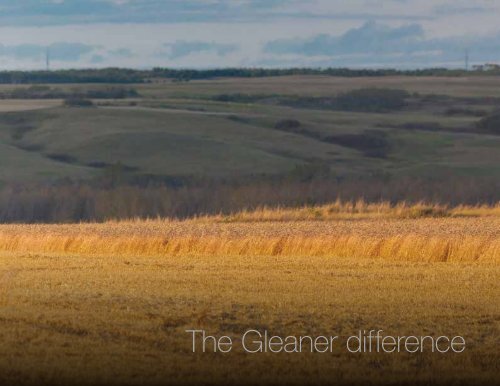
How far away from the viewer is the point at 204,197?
1714 inches

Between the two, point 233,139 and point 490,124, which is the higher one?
point 233,139

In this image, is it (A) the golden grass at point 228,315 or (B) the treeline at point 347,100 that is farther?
(B) the treeline at point 347,100

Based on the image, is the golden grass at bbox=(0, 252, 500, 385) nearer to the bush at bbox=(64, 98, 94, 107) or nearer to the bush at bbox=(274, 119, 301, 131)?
the bush at bbox=(274, 119, 301, 131)

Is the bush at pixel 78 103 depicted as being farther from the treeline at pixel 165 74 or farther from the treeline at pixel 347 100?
the treeline at pixel 165 74

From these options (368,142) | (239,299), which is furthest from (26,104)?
(239,299)

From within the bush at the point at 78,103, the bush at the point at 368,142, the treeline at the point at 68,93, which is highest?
the bush at the point at 78,103

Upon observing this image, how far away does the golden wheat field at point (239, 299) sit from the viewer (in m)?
11.6

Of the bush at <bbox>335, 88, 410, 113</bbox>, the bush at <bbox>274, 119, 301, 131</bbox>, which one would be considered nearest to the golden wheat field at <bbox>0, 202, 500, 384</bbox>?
the bush at <bbox>274, 119, 301, 131</bbox>

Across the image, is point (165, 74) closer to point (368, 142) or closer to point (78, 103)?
point (78, 103)

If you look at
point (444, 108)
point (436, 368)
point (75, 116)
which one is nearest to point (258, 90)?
point (444, 108)

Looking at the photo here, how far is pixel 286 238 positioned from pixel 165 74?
129 meters

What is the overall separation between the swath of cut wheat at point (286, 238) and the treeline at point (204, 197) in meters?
9.79

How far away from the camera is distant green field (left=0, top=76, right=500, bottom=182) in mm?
59719

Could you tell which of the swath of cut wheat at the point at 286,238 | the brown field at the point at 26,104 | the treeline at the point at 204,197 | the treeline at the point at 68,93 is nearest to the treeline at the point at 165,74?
the treeline at the point at 68,93
